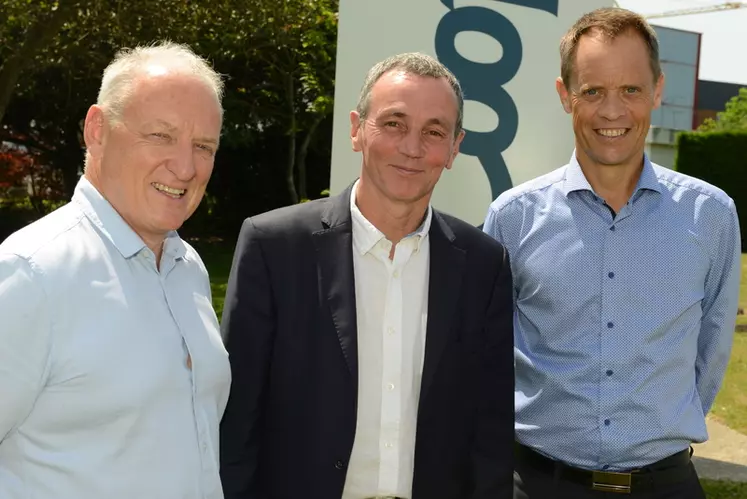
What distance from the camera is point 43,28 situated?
10.4 metres

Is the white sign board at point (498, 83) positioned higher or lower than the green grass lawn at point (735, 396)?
higher

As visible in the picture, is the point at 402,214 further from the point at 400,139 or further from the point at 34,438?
the point at 34,438

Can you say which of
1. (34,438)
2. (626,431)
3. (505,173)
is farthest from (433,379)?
(505,173)

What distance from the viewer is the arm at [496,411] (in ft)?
8.37

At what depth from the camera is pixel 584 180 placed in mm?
2799

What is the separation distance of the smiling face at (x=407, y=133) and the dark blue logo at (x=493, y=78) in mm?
2124

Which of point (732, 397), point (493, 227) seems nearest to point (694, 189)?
point (493, 227)

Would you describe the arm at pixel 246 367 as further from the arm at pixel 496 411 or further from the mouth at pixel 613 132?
the mouth at pixel 613 132

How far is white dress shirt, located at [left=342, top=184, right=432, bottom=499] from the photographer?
7.85 feet

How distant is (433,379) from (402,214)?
50cm

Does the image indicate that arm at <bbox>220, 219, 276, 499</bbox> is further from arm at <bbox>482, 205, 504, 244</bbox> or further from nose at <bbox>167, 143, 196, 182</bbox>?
arm at <bbox>482, 205, 504, 244</bbox>

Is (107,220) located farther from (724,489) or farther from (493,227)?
(724,489)

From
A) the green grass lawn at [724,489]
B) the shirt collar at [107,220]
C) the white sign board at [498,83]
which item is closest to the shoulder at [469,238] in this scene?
the shirt collar at [107,220]

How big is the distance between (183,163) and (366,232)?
650mm
